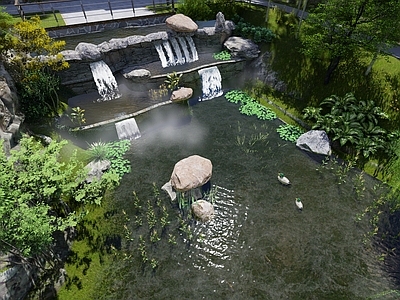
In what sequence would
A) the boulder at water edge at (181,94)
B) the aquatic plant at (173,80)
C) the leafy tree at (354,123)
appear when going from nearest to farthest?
the leafy tree at (354,123), the boulder at water edge at (181,94), the aquatic plant at (173,80)

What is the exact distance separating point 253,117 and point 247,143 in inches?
156

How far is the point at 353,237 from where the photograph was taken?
17.0m

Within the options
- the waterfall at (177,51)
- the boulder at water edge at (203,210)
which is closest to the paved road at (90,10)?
the waterfall at (177,51)

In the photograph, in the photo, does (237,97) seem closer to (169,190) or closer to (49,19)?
(169,190)

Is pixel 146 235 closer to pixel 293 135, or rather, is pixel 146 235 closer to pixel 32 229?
pixel 32 229

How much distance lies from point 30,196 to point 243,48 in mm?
25164

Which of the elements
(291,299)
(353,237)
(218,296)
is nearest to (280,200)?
(353,237)

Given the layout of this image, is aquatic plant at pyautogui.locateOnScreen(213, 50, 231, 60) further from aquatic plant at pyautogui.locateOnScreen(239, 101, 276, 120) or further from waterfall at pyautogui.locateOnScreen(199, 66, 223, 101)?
aquatic plant at pyautogui.locateOnScreen(239, 101, 276, 120)

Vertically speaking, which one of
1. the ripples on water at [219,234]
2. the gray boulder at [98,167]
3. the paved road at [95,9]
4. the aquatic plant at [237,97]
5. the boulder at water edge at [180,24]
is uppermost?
the paved road at [95,9]

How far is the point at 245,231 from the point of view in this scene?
56.8 feet

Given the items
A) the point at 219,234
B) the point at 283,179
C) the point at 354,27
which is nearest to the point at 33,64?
the point at 219,234

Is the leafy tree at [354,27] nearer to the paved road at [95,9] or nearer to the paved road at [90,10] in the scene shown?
the paved road at [95,9]

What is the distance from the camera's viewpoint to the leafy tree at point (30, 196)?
11.2m

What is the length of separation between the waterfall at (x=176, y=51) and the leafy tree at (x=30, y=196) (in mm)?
17749
